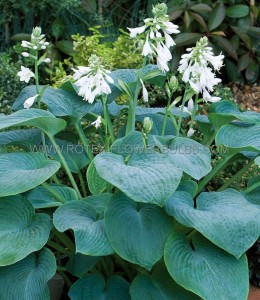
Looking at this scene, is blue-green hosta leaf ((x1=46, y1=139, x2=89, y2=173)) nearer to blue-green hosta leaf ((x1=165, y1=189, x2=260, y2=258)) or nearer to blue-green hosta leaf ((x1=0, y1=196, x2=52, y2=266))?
blue-green hosta leaf ((x1=0, y1=196, x2=52, y2=266))

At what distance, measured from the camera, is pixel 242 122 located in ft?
8.75

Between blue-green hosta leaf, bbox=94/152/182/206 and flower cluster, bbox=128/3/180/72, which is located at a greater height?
flower cluster, bbox=128/3/180/72

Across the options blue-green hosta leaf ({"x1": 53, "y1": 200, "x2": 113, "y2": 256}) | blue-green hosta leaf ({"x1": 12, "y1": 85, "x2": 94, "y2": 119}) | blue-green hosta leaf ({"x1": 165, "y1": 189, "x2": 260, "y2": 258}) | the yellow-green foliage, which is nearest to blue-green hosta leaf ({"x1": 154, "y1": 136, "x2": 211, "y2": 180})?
blue-green hosta leaf ({"x1": 165, "y1": 189, "x2": 260, "y2": 258})

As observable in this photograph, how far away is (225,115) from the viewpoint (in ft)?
8.36

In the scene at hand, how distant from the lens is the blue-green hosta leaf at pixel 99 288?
7.32 ft

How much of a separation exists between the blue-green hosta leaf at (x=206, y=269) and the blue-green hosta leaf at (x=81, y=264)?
329 mm

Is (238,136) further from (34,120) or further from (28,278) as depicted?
(28,278)

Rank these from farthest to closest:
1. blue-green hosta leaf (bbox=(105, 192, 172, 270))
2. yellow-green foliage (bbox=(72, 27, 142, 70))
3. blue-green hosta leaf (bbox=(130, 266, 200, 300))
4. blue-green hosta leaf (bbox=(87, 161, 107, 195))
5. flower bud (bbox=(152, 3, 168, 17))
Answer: yellow-green foliage (bbox=(72, 27, 142, 70)) → blue-green hosta leaf (bbox=(87, 161, 107, 195)) → flower bud (bbox=(152, 3, 168, 17)) → blue-green hosta leaf (bbox=(130, 266, 200, 300)) → blue-green hosta leaf (bbox=(105, 192, 172, 270))

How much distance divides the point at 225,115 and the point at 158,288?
2.67 feet

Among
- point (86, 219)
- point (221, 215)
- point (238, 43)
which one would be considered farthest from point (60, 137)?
point (238, 43)

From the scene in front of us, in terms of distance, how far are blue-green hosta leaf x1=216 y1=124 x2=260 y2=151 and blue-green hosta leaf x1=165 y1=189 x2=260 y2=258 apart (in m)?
0.37

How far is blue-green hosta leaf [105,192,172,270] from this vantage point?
206cm

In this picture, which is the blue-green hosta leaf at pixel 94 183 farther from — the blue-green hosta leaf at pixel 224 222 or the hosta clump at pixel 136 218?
the blue-green hosta leaf at pixel 224 222

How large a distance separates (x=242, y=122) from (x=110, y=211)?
87cm
